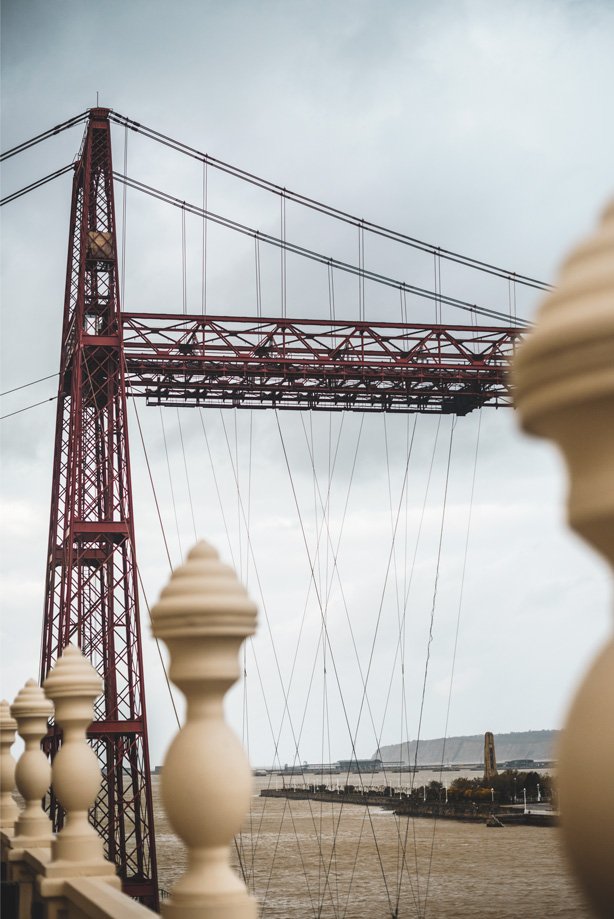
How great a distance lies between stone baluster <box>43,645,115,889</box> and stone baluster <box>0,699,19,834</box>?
1.41 metres

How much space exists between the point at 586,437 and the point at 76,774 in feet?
9.64

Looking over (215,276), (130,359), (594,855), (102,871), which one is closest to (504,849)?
(215,276)

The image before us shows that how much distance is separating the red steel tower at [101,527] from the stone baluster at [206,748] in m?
15.7

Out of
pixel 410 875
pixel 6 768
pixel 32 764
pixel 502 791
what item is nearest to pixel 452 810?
pixel 502 791

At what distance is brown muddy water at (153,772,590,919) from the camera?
2755 centimetres

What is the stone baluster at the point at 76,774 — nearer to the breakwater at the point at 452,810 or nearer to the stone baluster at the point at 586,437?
the stone baluster at the point at 586,437

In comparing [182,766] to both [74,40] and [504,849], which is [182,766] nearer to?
[74,40]

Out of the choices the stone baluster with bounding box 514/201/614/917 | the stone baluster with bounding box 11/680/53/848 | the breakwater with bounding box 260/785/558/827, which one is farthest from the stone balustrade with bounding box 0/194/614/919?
A: the breakwater with bounding box 260/785/558/827

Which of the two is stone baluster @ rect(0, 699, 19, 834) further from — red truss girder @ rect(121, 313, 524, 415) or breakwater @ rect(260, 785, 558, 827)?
breakwater @ rect(260, 785, 558, 827)

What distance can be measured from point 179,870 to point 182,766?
1427 inches

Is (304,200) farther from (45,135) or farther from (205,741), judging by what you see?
(205,741)

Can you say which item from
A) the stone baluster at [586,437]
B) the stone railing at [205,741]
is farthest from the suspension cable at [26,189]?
the stone baluster at [586,437]

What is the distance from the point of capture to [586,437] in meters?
0.81

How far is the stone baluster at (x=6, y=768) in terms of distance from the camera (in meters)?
4.89
